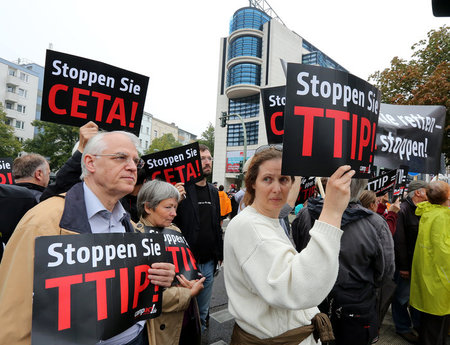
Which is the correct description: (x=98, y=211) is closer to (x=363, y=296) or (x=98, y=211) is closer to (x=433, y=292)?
(x=363, y=296)

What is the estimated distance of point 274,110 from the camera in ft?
12.8

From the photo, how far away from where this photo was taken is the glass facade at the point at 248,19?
44375 mm

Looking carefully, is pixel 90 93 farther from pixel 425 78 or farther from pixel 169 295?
pixel 425 78

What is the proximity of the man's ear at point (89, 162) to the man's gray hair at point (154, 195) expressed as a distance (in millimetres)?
867

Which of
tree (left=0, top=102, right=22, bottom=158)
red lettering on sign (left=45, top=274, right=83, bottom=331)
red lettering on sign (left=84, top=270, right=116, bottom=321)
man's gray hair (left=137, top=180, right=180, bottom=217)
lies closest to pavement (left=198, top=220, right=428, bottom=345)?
man's gray hair (left=137, top=180, right=180, bottom=217)

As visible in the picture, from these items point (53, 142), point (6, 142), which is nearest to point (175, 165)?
point (53, 142)

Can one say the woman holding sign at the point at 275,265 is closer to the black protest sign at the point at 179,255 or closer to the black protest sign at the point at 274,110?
the black protest sign at the point at 179,255

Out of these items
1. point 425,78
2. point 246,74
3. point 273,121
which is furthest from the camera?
point 246,74

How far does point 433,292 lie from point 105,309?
347 centimetres

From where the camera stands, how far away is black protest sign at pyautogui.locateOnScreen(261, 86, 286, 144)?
3820mm

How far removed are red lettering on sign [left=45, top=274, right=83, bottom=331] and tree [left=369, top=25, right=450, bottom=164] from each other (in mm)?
11406

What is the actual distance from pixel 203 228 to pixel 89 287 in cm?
233

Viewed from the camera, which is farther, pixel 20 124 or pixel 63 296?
pixel 20 124

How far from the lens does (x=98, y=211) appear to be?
4.96 ft
